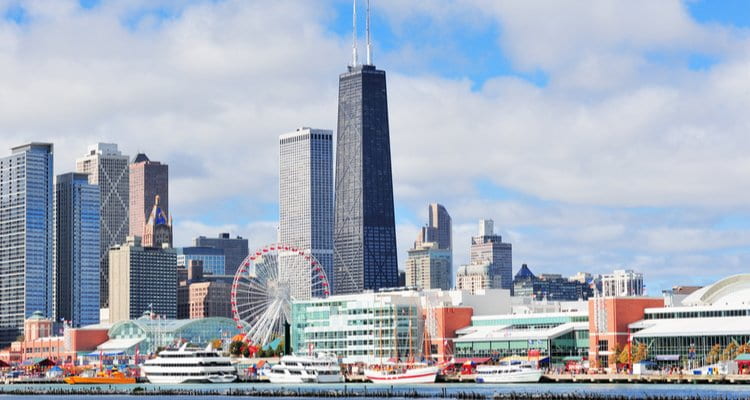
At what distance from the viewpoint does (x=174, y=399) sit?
19700cm

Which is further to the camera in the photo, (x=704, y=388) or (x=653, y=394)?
(x=704, y=388)

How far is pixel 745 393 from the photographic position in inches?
6727

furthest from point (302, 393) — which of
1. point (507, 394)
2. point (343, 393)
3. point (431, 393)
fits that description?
point (507, 394)

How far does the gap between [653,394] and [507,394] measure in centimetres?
1800

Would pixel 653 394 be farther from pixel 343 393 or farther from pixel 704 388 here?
pixel 343 393

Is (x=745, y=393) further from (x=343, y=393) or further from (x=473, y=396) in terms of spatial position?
(x=343, y=393)

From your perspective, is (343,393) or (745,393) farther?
(343,393)

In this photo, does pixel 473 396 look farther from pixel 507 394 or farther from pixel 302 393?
pixel 302 393

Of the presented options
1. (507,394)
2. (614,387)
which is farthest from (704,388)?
(507,394)

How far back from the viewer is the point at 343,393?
194125 millimetres

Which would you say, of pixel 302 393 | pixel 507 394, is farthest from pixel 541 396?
pixel 302 393

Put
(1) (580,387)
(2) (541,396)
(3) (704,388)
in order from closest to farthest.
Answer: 1. (2) (541,396)
2. (3) (704,388)
3. (1) (580,387)

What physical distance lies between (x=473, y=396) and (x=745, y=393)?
32.9 meters

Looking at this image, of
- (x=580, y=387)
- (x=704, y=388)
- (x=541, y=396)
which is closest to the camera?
(x=541, y=396)
